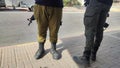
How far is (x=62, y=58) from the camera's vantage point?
182 inches

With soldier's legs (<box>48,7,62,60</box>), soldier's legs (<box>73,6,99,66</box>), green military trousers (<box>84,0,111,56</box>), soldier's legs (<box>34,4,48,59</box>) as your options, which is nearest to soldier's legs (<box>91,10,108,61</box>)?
green military trousers (<box>84,0,111,56</box>)

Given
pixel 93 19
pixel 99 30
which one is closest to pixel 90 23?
pixel 93 19

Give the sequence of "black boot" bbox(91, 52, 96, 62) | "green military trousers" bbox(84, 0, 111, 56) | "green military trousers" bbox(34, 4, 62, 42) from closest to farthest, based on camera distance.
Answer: "green military trousers" bbox(84, 0, 111, 56) → "green military trousers" bbox(34, 4, 62, 42) → "black boot" bbox(91, 52, 96, 62)

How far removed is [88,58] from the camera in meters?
4.16

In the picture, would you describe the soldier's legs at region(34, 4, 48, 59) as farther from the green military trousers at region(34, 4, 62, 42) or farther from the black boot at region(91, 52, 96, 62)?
the black boot at region(91, 52, 96, 62)

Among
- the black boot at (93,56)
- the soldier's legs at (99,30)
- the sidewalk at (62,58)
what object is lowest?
the sidewalk at (62,58)

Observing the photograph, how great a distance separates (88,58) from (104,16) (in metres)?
0.89

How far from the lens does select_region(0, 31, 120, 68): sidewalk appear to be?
425 cm

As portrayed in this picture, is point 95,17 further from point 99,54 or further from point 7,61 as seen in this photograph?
point 7,61

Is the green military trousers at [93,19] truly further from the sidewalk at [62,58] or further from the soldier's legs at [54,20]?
the soldier's legs at [54,20]

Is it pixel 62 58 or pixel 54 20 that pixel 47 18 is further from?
pixel 62 58

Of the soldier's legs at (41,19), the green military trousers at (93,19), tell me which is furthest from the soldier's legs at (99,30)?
the soldier's legs at (41,19)

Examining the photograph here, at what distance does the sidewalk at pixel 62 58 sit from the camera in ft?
13.9

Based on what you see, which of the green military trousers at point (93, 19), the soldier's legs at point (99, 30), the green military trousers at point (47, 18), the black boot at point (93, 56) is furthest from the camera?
the black boot at point (93, 56)
